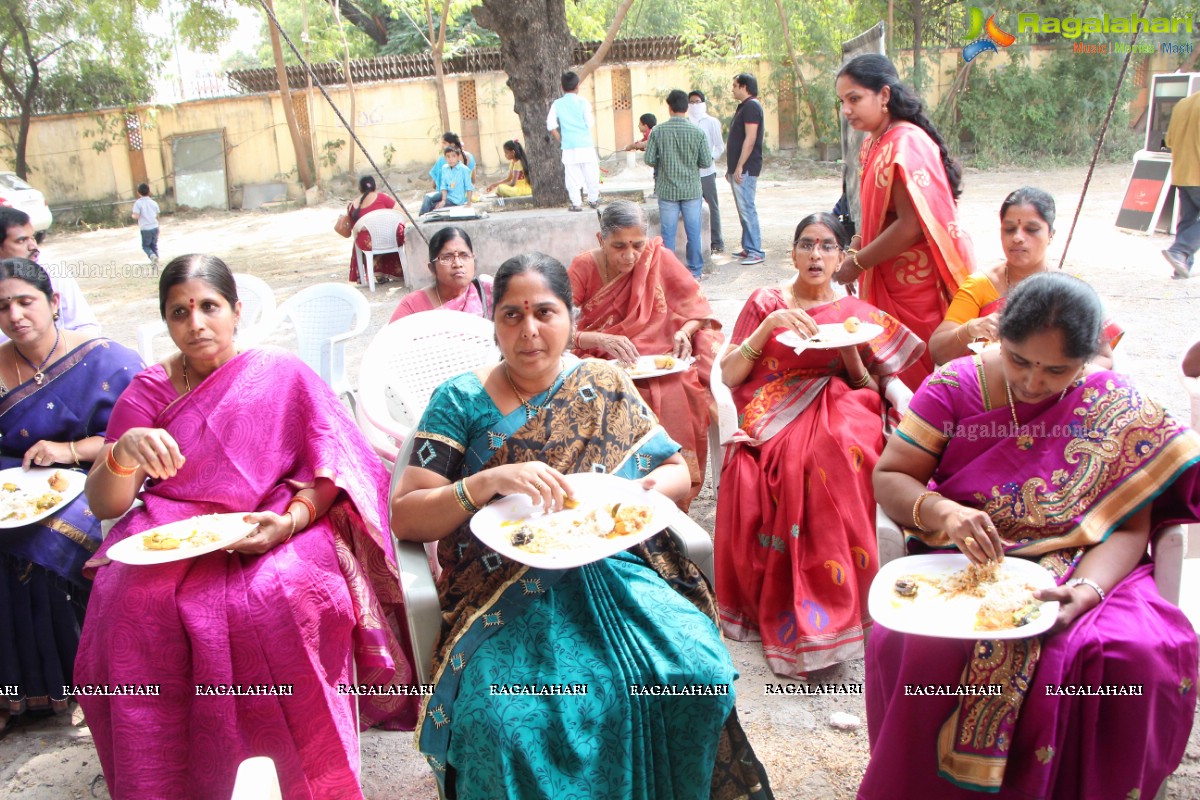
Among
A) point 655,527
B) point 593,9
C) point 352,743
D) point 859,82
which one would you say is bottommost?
point 352,743

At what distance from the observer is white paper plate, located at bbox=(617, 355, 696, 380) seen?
4.22 metres

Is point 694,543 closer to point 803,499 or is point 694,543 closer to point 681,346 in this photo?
point 803,499

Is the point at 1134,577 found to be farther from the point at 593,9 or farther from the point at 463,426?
the point at 593,9

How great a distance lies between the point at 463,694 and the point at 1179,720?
1658 millimetres

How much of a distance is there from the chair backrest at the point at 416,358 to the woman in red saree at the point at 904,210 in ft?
5.52

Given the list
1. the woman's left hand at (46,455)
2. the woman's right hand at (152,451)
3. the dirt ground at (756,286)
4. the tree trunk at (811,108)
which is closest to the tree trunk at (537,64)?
the dirt ground at (756,286)

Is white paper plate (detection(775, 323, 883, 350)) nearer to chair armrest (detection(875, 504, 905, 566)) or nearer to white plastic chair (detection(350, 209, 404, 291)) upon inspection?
chair armrest (detection(875, 504, 905, 566))

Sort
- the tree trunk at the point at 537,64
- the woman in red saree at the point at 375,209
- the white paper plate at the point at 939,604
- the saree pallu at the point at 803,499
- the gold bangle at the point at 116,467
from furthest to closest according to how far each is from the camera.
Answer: the woman in red saree at the point at 375,209
the tree trunk at the point at 537,64
the saree pallu at the point at 803,499
the gold bangle at the point at 116,467
the white paper plate at the point at 939,604

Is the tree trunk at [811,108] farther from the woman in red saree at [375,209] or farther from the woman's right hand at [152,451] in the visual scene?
the woman's right hand at [152,451]

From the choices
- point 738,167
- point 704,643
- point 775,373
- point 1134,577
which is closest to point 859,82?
point 775,373

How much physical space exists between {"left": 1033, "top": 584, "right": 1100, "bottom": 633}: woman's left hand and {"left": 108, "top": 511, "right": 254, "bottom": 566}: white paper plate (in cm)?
204

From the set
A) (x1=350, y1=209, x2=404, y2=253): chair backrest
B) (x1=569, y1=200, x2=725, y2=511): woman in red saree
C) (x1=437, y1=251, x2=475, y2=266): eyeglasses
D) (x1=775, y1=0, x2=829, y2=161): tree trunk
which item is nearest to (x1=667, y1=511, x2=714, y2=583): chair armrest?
(x1=569, y1=200, x2=725, y2=511): woman in red saree

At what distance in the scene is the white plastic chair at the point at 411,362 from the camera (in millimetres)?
3842

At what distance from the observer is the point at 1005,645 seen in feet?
7.13
